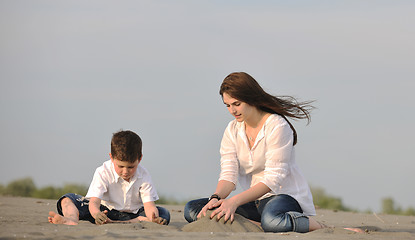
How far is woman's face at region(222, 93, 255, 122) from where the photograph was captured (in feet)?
16.3

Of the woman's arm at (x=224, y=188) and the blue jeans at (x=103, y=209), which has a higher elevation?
the woman's arm at (x=224, y=188)

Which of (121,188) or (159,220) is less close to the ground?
(121,188)

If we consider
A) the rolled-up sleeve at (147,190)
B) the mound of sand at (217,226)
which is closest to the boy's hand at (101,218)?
the rolled-up sleeve at (147,190)

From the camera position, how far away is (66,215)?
5.46m

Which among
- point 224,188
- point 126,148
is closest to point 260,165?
point 224,188

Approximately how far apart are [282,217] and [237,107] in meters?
1.11

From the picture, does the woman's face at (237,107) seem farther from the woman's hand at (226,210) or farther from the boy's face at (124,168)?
the boy's face at (124,168)

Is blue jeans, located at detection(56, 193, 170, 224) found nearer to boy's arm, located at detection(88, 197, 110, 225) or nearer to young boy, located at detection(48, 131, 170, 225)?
young boy, located at detection(48, 131, 170, 225)

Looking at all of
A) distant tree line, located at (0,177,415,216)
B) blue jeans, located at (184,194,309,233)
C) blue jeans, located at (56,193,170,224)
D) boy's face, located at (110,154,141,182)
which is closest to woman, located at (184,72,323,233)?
blue jeans, located at (184,194,309,233)

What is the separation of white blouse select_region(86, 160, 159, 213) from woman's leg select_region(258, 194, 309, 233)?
4.03 ft

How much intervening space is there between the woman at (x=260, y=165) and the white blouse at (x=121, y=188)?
49cm

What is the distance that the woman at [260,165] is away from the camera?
4.93 m

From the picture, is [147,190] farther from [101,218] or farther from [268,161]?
[268,161]

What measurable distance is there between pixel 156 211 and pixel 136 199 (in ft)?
1.03
